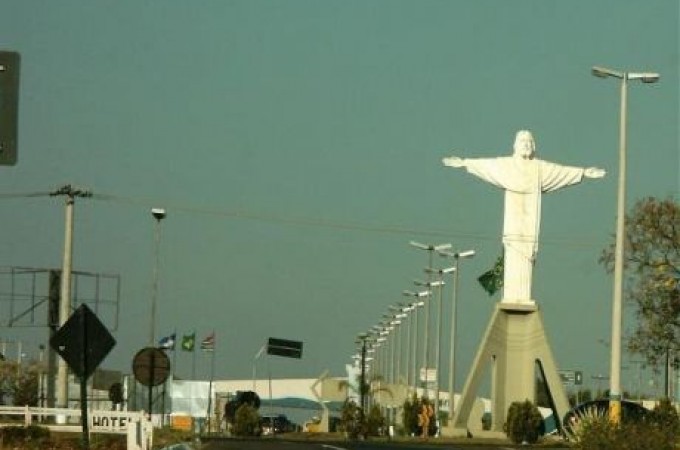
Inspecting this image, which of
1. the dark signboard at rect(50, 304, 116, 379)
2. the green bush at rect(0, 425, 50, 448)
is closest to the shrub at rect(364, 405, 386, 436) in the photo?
the green bush at rect(0, 425, 50, 448)

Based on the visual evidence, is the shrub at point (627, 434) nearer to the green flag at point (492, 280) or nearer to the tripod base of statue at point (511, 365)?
the tripod base of statue at point (511, 365)

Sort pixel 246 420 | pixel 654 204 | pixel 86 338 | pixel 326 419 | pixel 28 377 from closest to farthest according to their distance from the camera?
pixel 86 338 → pixel 654 204 → pixel 246 420 → pixel 326 419 → pixel 28 377

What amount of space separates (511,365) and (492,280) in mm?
10294

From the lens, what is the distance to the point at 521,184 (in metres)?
66.4

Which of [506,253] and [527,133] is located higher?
[527,133]

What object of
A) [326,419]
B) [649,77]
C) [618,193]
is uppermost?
[649,77]

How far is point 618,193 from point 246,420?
41761 mm

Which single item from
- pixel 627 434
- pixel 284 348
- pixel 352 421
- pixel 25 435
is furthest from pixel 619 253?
pixel 284 348

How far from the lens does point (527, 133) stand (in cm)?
6725

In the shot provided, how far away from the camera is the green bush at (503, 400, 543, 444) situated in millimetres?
64312

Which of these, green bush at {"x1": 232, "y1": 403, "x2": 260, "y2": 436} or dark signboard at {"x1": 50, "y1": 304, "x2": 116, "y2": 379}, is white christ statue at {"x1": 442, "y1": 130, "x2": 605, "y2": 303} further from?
dark signboard at {"x1": 50, "y1": 304, "x2": 116, "y2": 379}

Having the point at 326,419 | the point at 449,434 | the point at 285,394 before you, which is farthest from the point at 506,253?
the point at 285,394

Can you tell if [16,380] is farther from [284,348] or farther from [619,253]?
[619,253]

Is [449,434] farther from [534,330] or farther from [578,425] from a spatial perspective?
[578,425]
